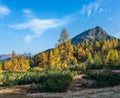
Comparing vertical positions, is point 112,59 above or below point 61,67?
above

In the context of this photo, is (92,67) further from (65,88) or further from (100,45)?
(100,45)

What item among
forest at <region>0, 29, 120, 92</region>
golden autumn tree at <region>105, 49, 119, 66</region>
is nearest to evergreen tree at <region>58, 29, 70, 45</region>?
forest at <region>0, 29, 120, 92</region>

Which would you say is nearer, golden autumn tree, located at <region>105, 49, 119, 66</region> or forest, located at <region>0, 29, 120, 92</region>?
forest, located at <region>0, 29, 120, 92</region>

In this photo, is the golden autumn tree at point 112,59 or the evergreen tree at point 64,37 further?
the evergreen tree at point 64,37

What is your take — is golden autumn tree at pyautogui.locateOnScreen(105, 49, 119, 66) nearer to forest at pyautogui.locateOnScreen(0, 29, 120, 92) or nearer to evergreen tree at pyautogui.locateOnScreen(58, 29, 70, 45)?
forest at pyautogui.locateOnScreen(0, 29, 120, 92)

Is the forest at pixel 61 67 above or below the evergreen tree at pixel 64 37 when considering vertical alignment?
below

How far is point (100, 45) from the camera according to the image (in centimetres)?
16850

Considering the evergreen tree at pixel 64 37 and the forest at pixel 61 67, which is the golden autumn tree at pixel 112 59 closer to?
the forest at pixel 61 67

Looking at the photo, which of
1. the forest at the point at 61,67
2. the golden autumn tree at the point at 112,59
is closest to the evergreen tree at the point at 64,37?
the forest at the point at 61,67

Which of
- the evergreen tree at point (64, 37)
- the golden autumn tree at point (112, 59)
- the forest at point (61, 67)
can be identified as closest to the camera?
the forest at point (61, 67)

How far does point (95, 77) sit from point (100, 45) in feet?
426

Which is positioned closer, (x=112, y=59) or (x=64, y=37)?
(x=112, y=59)

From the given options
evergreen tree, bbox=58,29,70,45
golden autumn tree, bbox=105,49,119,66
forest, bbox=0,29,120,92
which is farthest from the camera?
evergreen tree, bbox=58,29,70,45

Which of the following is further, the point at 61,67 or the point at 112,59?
the point at 61,67
